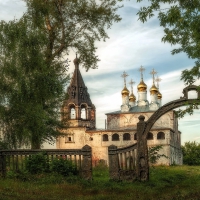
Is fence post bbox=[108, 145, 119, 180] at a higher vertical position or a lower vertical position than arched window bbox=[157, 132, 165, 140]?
lower

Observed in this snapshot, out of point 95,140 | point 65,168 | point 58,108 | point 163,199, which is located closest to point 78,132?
point 95,140

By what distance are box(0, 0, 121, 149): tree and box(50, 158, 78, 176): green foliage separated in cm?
589

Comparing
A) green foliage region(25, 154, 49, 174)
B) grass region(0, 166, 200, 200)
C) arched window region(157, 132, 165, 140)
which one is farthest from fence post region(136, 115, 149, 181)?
arched window region(157, 132, 165, 140)

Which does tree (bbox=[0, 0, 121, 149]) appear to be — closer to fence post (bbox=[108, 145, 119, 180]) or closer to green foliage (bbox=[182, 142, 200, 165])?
fence post (bbox=[108, 145, 119, 180])

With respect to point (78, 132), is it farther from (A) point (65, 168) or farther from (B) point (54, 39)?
(A) point (65, 168)

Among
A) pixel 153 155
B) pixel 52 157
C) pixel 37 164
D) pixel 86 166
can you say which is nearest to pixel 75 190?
pixel 86 166

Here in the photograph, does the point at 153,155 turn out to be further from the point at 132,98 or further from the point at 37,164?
the point at 132,98

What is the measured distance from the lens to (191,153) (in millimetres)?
60469

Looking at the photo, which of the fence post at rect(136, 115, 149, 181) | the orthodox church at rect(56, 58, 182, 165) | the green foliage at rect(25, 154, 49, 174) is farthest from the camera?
the orthodox church at rect(56, 58, 182, 165)

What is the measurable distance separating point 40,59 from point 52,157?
820cm

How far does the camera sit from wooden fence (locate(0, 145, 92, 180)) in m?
12.5

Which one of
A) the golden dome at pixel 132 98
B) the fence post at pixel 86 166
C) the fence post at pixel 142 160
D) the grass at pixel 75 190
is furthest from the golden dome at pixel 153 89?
the fence post at pixel 86 166

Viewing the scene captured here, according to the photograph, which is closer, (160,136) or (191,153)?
(160,136)

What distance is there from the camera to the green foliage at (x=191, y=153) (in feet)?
186
